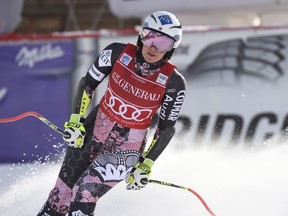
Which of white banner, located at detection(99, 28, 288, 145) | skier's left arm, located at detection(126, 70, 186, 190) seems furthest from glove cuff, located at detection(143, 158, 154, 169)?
white banner, located at detection(99, 28, 288, 145)

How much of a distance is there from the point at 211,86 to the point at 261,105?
623mm

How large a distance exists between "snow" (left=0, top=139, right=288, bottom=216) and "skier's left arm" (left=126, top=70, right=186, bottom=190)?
4.76 feet

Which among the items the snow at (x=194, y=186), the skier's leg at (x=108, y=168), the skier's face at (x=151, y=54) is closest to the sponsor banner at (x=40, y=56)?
the snow at (x=194, y=186)

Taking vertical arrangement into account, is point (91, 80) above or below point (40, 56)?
below

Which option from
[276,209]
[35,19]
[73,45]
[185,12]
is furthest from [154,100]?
[35,19]

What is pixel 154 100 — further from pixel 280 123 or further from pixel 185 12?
pixel 185 12

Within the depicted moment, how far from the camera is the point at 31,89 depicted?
923 cm

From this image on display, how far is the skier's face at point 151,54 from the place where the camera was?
5.38 meters

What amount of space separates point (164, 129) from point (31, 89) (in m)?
3.94

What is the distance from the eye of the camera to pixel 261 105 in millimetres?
8719

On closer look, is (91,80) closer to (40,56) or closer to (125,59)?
(125,59)

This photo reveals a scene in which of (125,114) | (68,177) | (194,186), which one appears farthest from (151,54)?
(194,186)

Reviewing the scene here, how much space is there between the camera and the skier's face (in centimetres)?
538

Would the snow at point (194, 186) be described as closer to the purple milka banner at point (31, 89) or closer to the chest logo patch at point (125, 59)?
the purple milka banner at point (31, 89)
